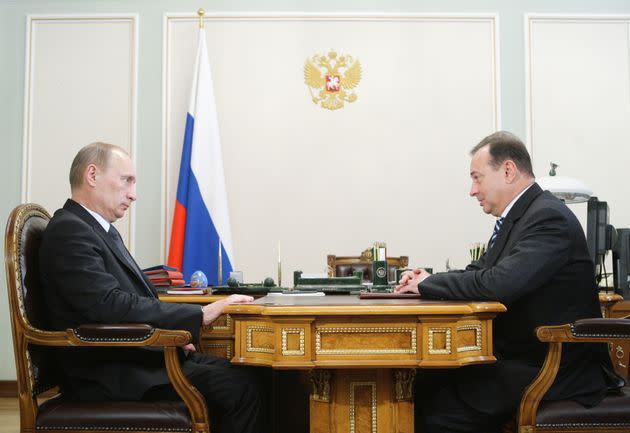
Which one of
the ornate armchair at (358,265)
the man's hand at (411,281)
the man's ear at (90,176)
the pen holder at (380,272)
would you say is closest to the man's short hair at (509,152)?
the man's hand at (411,281)

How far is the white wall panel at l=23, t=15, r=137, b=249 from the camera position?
5.56 meters

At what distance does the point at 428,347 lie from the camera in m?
2.01

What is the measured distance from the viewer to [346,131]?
5.60m

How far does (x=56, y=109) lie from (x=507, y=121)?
381 cm

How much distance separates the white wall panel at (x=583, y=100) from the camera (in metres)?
5.62

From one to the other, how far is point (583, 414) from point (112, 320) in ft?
5.23

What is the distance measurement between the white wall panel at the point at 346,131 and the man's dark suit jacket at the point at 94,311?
3.15 m

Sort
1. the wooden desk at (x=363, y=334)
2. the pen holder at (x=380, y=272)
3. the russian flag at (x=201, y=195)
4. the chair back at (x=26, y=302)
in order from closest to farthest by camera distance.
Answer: the wooden desk at (x=363, y=334)
the chair back at (x=26, y=302)
the pen holder at (x=380, y=272)
the russian flag at (x=201, y=195)

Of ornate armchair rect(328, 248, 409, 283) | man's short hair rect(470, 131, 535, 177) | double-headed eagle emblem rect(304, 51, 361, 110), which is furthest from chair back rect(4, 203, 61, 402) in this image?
double-headed eagle emblem rect(304, 51, 361, 110)

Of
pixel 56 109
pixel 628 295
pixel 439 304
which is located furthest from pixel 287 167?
pixel 439 304

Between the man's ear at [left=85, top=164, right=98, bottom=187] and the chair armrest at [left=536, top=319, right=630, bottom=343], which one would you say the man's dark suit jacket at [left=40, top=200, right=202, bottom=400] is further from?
the chair armrest at [left=536, top=319, right=630, bottom=343]

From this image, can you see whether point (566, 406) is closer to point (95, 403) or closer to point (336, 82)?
point (95, 403)

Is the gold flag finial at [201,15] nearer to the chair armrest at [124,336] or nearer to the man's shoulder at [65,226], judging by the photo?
the man's shoulder at [65,226]

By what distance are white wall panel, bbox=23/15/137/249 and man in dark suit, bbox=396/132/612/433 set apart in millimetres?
3843
